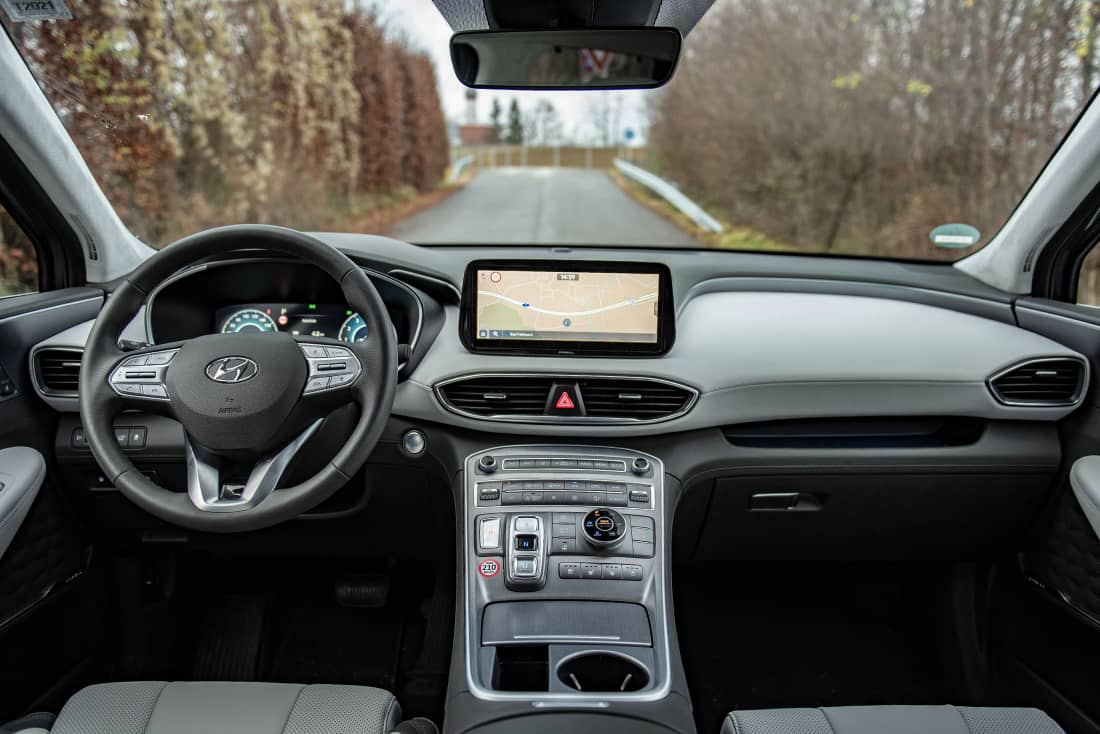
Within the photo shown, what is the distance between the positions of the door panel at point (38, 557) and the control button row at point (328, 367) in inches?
41.6

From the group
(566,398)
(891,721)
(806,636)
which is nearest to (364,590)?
(566,398)

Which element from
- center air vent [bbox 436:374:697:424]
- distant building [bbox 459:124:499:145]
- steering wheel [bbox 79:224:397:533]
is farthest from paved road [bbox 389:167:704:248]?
steering wheel [bbox 79:224:397:533]

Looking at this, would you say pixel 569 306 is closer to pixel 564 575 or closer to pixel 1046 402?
pixel 564 575

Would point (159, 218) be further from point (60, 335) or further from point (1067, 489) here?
point (1067, 489)

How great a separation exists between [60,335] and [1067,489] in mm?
3141

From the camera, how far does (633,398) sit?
7.27 ft

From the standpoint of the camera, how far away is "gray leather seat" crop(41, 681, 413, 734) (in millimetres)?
1726

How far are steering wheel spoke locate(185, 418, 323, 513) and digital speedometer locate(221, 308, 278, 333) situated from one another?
0.65 meters

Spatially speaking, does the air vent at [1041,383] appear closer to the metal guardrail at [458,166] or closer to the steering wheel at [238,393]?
the steering wheel at [238,393]

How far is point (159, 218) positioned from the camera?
3.12 meters

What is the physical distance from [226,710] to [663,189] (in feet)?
8.31

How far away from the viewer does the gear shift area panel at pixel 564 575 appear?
6.46ft

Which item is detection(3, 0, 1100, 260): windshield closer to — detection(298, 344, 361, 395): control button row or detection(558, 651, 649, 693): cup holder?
detection(298, 344, 361, 395): control button row

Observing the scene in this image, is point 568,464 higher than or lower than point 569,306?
lower
